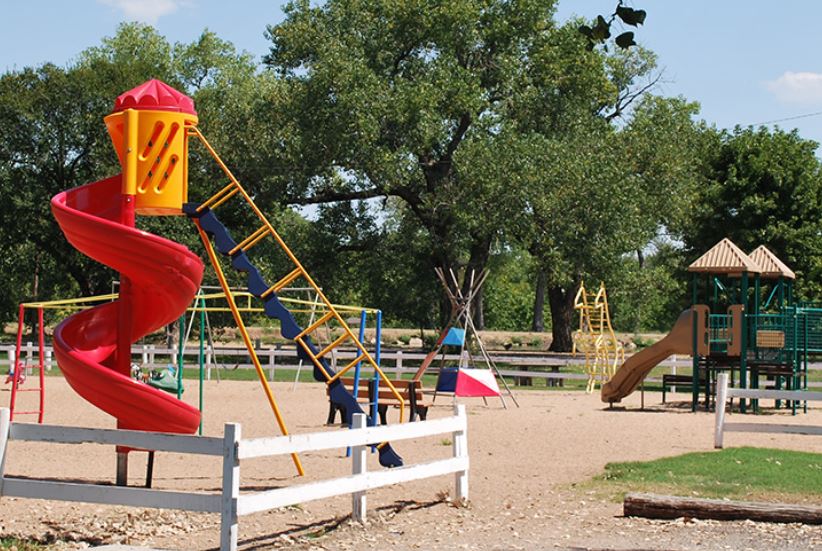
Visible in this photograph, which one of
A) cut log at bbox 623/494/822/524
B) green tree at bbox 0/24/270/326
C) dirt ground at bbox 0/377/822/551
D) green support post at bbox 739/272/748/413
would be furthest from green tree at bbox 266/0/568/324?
cut log at bbox 623/494/822/524

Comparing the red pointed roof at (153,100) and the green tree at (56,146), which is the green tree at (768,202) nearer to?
the green tree at (56,146)

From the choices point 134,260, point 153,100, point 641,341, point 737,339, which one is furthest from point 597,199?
point 134,260

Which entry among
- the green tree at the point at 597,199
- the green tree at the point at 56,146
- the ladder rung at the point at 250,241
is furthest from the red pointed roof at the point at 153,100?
the green tree at the point at 56,146

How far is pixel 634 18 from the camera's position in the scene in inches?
233

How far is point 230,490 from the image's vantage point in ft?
28.6

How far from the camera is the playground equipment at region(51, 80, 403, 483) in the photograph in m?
12.1

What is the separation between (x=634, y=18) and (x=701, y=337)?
2072 cm

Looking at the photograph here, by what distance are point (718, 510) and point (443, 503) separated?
9.01 ft

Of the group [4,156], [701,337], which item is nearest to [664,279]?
[701,337]

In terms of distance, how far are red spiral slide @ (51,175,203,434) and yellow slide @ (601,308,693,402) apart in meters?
15.1

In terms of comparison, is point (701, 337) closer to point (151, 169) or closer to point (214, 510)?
point (151, 169)

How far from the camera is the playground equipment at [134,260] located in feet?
39.6

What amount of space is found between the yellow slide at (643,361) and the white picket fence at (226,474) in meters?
15.4

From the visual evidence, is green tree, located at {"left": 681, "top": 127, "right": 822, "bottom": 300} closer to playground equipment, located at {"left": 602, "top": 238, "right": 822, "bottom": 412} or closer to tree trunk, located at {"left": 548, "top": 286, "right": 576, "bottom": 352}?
tree trunk, located at {"left": 548, "top": 286, "right": 576, "bottom": 352}
